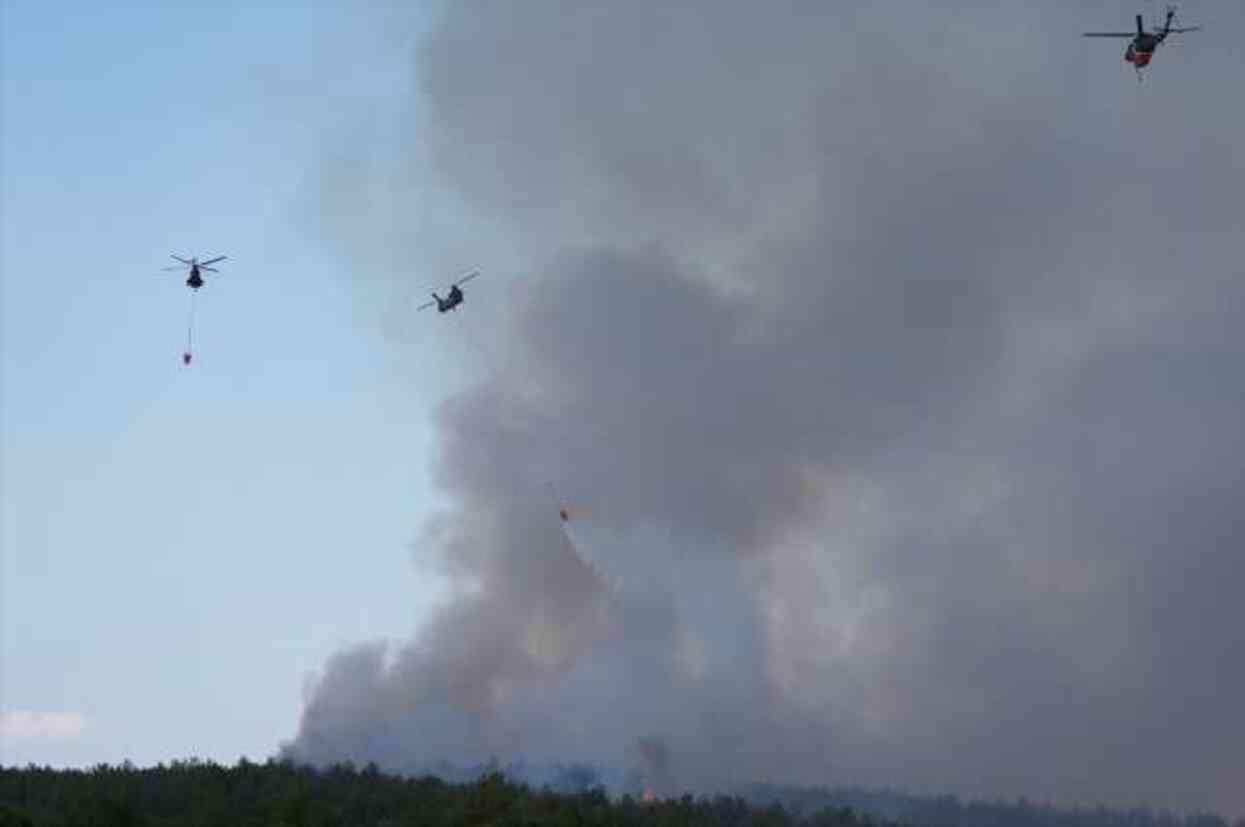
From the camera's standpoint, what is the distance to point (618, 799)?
80.9 m

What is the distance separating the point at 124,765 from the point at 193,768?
5820 mm

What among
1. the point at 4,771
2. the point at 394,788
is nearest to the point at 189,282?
the point at 4,771

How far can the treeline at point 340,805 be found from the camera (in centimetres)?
7288

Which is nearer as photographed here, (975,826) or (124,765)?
(124,765)

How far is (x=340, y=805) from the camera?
251 feet

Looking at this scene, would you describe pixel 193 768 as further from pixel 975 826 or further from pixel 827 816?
pixel 975 826

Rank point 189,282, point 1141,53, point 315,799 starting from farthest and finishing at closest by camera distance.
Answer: point 189,282
point 1141,53
point 315,799

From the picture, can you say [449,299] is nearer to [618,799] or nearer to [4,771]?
[4,771]

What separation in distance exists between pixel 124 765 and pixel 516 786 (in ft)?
70.1

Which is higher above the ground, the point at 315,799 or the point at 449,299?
the point at 449,299

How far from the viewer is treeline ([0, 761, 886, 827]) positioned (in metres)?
72.9

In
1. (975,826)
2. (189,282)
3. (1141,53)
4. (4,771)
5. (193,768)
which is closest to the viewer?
(193,768)

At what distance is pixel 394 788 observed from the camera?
8019 centimetres

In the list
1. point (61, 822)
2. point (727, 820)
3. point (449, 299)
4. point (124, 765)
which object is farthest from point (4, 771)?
point (449, 299)
